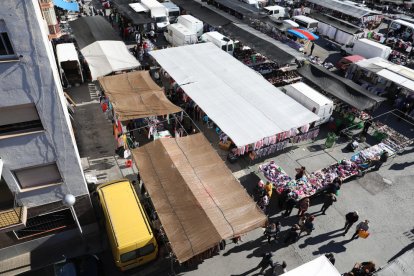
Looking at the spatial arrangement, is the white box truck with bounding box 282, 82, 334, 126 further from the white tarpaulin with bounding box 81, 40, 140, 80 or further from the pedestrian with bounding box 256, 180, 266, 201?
the white tarpaulin with bounding box 81, 40, 140, 80

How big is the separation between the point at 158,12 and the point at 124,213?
2899 cm

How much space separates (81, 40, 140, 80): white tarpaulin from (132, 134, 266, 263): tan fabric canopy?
9964 millimetres

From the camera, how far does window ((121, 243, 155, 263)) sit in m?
12.3

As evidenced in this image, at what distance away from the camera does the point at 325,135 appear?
21953 mm

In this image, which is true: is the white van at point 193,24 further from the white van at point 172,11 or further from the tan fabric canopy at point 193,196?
the tan fabric canopy at point 193,196

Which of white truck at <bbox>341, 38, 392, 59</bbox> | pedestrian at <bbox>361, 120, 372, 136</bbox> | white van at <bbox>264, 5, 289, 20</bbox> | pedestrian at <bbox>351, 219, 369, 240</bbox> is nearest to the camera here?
pedestrian at <bbox>351, 219, 369, 240</bbox>

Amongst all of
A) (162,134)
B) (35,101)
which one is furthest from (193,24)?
(35,101)

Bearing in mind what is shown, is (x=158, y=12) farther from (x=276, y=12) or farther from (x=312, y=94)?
(x=312, y=94)

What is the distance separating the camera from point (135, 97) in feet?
65.0

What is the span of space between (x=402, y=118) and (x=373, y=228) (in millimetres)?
11563

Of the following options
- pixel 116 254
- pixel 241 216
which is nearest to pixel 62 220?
Answer: pixel 116 254

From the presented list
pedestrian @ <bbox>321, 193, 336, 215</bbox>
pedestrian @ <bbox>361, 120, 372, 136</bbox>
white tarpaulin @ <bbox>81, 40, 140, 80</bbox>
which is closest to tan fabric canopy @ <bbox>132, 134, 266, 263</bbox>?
pedestrian @ <bbox>321, 193, 336, 215</bbox>

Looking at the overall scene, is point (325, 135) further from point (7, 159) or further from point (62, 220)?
point (7, 159)

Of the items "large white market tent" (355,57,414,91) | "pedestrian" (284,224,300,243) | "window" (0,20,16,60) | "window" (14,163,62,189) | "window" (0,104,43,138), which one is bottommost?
"pedestrian" (284,224,300,243)
